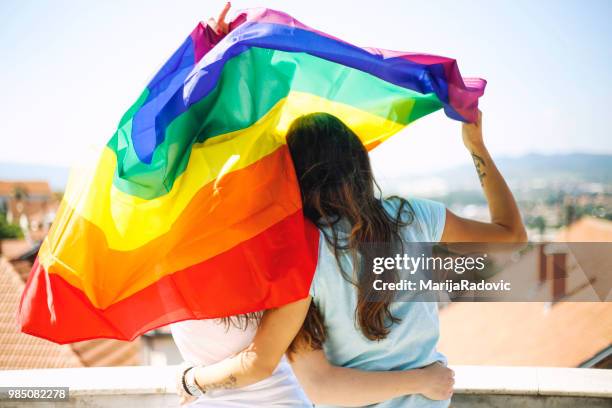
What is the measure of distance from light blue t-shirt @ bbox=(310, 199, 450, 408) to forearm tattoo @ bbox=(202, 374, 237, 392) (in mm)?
238

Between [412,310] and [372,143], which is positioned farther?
[372,143]

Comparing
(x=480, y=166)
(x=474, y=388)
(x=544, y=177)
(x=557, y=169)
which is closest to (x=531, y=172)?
(x=557, y=169)

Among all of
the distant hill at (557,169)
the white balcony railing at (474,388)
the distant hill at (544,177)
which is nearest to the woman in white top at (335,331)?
the white balcony railing at (474,388)

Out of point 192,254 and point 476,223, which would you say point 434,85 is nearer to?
point 476,223

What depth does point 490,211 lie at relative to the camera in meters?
1.54

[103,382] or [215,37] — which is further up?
[215,37]

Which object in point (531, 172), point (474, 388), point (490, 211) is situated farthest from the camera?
point (531, 172)

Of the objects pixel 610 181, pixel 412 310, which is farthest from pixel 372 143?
pixel 610 181

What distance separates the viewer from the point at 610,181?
137 ft

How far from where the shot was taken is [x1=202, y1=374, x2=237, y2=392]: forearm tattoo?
1309 mm

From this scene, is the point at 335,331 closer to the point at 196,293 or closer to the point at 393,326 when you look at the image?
the point at 393,326

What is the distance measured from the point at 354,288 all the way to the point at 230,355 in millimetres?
387

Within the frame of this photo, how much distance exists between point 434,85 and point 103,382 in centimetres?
178

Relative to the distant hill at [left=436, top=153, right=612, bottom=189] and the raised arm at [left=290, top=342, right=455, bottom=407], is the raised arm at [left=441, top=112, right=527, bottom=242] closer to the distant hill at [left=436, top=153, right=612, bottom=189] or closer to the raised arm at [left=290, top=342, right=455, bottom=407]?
the raised arm at [left=290, top=342, right=455, bottom=407]
